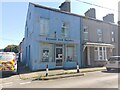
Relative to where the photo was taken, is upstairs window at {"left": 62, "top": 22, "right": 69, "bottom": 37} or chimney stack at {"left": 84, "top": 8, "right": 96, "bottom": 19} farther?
chimney stack at {"left": 84, "top": 8, "right": 96, "bottom": 19}

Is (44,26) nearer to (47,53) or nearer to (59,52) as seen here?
(47,53)

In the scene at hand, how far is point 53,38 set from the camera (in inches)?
790

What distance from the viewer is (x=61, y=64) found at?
20.7 metres

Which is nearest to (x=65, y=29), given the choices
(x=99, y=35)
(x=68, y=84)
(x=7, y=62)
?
(x=99, y=35)

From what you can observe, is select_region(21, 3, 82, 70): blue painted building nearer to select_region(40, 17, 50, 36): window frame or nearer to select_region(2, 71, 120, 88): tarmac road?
select_region(40, 17, 50, 36): window frame

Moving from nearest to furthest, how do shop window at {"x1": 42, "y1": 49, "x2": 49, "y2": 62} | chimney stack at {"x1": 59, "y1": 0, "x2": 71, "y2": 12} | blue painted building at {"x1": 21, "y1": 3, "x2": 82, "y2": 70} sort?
blue painted building at {"x1": 21, "y1": 3, "x2": 82, "y2": 70} < shop window at {"x1": 42, "y1": 49, "x2": 49, "y2": 62} < chimney stack at {"x1": 59, "y1": 0, "x2": 71, "y2": 12}

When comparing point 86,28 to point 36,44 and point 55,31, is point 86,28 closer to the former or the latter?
point 55,31

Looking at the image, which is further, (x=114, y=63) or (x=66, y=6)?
(x=66, y=6)

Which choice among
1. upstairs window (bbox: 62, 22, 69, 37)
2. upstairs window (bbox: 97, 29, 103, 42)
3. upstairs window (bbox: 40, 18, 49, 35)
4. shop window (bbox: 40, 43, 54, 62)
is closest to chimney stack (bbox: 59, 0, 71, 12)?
upstairs window (bbox: 62, 22, 69, 37)

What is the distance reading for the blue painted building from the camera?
19.0 m

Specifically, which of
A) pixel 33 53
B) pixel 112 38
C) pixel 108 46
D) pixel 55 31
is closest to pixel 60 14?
pixel 55 31

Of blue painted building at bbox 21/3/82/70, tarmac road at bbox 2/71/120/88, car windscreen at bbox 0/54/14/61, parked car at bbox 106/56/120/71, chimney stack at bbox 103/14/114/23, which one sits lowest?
tarmac road at bbox 2/71/120/88

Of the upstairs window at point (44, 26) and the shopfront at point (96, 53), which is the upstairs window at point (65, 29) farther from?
the shopfront at point (96, 53)

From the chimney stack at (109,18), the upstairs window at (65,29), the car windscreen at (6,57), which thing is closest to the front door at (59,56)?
the upstairs window at (65,29)
